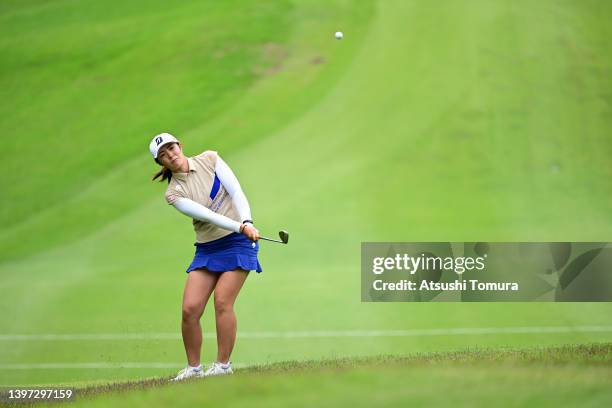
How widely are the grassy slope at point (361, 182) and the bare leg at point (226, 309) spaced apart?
226 centimetres

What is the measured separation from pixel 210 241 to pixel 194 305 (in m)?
0.48

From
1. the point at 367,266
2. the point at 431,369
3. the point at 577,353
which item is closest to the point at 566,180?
the point at 367,266

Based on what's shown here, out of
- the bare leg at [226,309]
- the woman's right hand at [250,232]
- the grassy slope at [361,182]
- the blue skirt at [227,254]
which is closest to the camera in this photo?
the woman's right hand at [250,232]

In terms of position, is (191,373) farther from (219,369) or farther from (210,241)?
(210,241)

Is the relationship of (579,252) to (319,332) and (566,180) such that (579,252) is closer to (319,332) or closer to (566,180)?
(566,180)

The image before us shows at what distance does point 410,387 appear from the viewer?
236 inches

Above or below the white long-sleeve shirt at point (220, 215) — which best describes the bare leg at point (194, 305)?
below

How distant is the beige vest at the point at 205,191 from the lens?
24.2 ft

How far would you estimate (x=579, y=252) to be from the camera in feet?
43.3

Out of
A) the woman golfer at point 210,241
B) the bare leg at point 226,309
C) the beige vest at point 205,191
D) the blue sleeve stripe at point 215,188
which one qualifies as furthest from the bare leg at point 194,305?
the blue sleeve stripe at point 215,188

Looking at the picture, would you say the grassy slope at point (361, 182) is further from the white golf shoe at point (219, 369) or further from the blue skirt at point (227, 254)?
the blue skirt at point (227, 254)

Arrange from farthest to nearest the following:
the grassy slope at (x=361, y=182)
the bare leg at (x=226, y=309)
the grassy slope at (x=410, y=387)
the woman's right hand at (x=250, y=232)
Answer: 1. the grassy slope at (x=361, y=182)
2. the bare leg at (x=226, y=309)
3. the woman's right hand at (x=250, y=232)
4. the grassy slope at (x=410, y=387)

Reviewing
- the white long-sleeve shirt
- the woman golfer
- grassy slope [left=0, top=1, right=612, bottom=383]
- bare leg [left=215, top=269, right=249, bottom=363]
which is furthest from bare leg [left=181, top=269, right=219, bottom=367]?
grassy slope [left=0, top=1, right=612, bottom=383]

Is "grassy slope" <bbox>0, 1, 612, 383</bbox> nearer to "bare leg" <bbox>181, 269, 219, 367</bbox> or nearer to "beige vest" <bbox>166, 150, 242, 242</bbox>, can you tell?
"bare leg" <bbox>181, 269, 219, 367</bbox>
